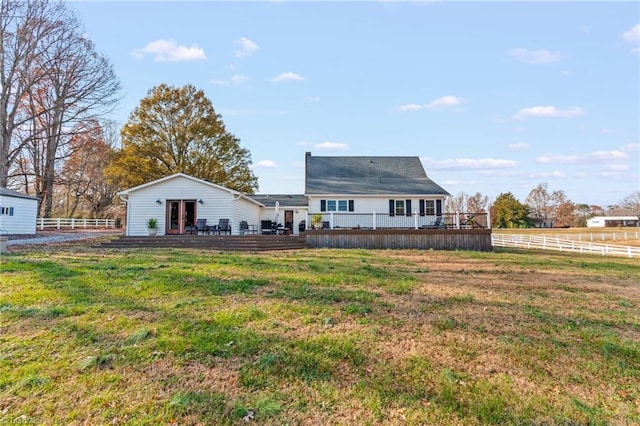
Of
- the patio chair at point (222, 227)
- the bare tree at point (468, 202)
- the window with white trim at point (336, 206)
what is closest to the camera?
the patio chair at point (222, 227)

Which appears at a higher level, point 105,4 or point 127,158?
point 105,4

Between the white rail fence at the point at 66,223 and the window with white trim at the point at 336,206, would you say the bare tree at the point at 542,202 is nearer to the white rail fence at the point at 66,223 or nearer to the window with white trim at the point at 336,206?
the window with white trim at the point at 336,206

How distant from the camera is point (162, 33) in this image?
12.3 meters

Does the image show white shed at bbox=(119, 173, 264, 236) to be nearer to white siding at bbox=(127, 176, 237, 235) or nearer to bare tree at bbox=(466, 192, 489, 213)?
white siding at bbox=(127, 176, 237, 235)

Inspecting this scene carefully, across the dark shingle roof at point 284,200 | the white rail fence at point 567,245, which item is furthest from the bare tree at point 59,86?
the white rail fence at point 567,245

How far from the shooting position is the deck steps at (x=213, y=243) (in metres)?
14.4

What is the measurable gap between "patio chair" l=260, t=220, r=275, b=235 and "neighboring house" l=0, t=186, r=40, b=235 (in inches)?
559

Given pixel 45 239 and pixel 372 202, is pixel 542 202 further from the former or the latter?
pixel 45 239

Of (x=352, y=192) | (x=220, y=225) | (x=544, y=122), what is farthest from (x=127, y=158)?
(x=544, y=122)

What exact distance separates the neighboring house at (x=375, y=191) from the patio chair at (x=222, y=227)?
5.02 meters

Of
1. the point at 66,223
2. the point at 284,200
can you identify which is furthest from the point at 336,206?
the point at 66,223

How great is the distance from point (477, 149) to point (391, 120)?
38.8 ft

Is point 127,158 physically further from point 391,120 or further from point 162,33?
point 391,120

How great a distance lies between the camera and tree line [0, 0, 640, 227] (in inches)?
867
